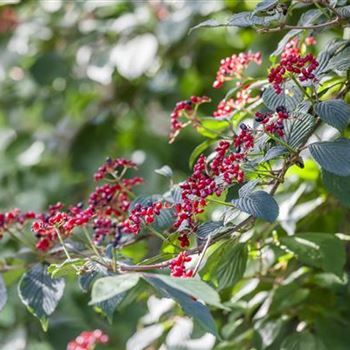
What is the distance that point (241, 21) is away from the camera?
35.5 inches

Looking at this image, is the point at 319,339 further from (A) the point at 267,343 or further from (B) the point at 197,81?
(B) the point at 197,81

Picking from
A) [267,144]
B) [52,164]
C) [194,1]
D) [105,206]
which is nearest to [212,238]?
[267,144]

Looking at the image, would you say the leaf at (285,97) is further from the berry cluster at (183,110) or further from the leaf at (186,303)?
the leaf at (186,303)

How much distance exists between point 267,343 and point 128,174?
1030 millimetres

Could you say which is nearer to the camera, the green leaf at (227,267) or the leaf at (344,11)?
the leaf at (344,11)

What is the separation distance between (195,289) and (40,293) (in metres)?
0.42

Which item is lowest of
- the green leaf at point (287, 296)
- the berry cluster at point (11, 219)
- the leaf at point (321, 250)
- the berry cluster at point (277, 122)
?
the green leaf at point (287, 296)

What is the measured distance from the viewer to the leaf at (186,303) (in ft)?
2.11

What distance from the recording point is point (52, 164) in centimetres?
239

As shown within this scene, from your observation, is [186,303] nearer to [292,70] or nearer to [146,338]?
[292,70]

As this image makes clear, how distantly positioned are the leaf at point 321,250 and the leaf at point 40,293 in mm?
309

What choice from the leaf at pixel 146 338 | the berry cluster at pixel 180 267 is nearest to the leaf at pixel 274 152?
the berry cluster at pixel 180 267

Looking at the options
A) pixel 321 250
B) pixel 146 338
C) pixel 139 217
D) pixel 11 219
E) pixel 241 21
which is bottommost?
pixel 146 338

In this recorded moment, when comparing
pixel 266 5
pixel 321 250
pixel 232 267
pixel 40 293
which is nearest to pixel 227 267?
pixel 232 267
